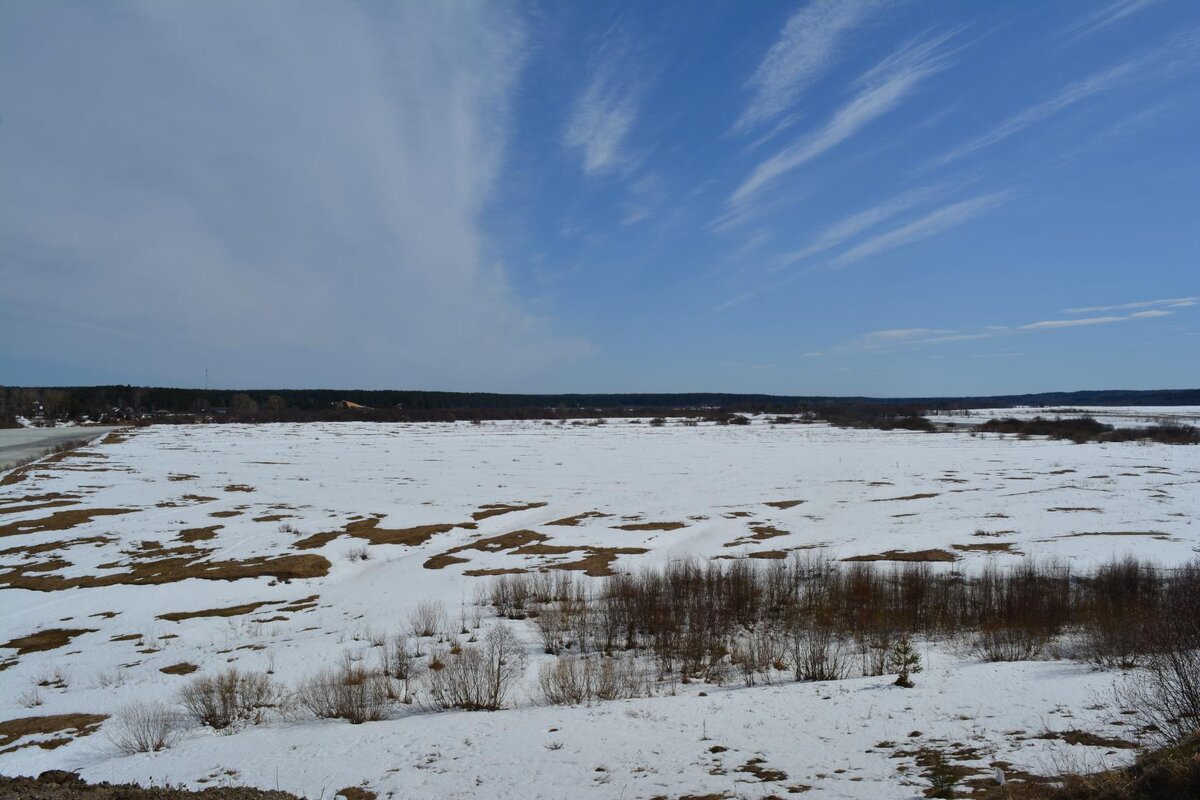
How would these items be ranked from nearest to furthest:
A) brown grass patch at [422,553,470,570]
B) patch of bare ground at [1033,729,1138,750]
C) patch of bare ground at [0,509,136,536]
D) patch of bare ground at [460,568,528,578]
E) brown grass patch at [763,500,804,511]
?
1. patch of bare ground at [1033,729,1138,750]
2. patch of bare ground at [460,568,528,578]
3. brown grass patch at [422,553,470,570]
4. patch of bare ground at [0,509,136,536]
5. brown grass patch at [763,500,804,511]

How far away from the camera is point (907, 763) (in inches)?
290

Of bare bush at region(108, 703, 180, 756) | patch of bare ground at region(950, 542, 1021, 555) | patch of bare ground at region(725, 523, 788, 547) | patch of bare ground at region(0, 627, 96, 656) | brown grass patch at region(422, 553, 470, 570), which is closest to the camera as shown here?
bare bush at region(108, 703, 180, 756)

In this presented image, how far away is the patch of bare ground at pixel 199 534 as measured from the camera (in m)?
26.9

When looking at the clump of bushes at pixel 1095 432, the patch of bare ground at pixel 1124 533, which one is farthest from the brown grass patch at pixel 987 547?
the clump of bushes at pixel 1095 432

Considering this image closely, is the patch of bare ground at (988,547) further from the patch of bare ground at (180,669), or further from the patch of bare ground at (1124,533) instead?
the patch of bare ground at (180,669)

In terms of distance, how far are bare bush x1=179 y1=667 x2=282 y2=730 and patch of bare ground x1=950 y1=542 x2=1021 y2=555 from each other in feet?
72.4

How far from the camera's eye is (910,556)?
875 inches

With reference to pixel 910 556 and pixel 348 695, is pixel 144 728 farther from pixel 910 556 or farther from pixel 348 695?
pixel 910 556

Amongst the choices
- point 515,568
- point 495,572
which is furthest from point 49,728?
point 515,568

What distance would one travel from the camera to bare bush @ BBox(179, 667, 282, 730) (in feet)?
36.7

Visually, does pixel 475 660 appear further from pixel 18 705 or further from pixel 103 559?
pixel 103 559

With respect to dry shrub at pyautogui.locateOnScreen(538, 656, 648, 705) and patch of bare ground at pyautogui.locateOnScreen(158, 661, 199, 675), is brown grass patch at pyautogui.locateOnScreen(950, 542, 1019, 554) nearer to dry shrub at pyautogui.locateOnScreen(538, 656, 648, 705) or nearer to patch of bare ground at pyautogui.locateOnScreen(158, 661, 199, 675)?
dry shrub at pyautogui.locateOnScreen(538, 656, 648, 705)

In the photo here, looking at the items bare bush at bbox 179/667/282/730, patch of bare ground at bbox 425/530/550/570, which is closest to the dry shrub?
bare bush at bbox 179/667/282/730

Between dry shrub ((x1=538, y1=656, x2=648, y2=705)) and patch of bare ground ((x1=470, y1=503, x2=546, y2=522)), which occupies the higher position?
dry shrub ((x1=538, y1=656, x2=648, y2=705))
